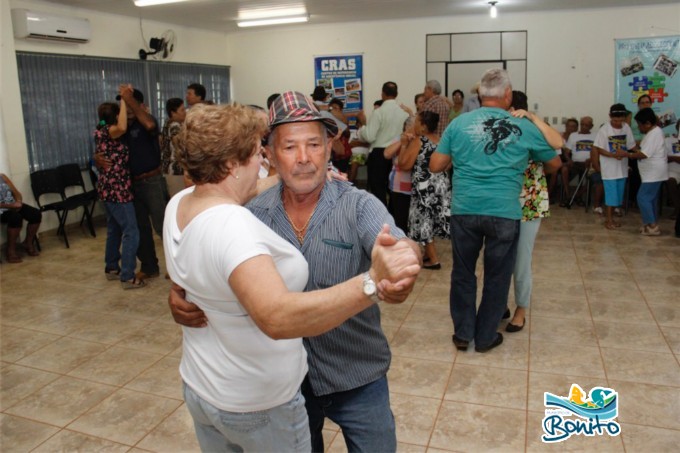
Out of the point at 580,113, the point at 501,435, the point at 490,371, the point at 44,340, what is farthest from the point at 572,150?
the point at 44,340

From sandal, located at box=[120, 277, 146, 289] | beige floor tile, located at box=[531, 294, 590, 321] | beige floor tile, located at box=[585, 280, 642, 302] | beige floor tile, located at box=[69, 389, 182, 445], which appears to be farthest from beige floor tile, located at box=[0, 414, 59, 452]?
beige floor tile, located at box=[585, 280, 642, 302]

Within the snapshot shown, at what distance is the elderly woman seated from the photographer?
240 inches

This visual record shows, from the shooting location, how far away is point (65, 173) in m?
7.35

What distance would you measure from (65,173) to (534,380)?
633 centimetres

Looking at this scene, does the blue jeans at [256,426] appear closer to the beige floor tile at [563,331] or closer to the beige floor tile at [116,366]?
the beige floor tile at [116,366]

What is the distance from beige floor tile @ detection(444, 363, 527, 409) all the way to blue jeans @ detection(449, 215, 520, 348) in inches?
11.1

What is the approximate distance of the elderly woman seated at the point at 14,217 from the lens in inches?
240

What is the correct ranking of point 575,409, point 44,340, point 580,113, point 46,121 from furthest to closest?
point 580,113
point 46,121
point 44,340
point 575,409

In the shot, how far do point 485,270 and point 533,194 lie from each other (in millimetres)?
567

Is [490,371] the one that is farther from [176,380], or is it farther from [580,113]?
[580,113]

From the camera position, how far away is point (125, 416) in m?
3.00

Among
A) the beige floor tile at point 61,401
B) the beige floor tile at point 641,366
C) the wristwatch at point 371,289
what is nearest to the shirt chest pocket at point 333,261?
the wristwatch at point 371,289

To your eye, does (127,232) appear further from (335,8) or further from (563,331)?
(335,8)

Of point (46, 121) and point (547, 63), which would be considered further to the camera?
point (547, 63)
